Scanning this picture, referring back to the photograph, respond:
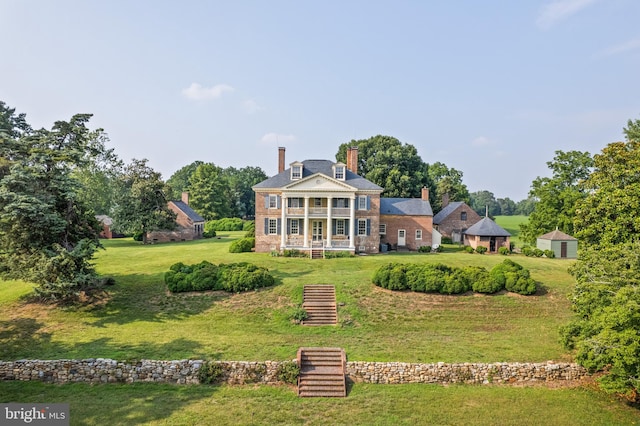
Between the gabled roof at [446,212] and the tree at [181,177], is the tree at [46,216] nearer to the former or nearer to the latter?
the gabled roof at [446,212]

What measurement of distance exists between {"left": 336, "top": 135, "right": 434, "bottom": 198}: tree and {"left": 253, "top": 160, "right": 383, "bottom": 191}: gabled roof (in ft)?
56.6

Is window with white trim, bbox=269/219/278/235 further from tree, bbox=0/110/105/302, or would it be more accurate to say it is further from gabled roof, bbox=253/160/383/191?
tree, bbox=0/110/105/302

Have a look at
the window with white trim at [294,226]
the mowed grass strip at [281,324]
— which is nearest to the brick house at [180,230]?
the window with white trim at [294,226]

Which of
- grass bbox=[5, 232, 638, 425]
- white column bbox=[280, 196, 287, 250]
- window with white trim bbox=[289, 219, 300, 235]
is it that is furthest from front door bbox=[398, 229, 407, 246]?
white column bbox=[280, 196, 287, 250]

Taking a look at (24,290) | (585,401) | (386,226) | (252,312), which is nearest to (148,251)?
(24,290)

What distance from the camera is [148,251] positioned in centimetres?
3803

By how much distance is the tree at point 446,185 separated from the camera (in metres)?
63.6

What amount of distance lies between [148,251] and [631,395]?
3657 centimetres

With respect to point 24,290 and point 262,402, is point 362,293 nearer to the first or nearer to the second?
point 262,402

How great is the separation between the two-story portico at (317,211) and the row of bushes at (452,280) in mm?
10595

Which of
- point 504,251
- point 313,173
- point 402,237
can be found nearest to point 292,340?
point 313,173

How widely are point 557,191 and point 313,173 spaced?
27.4 m

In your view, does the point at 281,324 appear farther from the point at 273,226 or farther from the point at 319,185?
the point at 319,185

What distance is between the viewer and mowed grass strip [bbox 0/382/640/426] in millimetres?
12984
